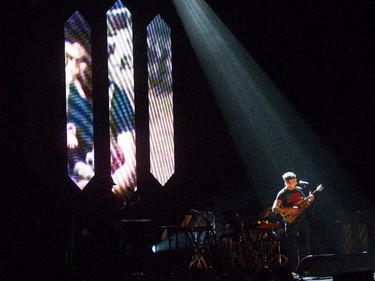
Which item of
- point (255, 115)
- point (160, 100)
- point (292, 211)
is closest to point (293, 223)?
point (292, 211)

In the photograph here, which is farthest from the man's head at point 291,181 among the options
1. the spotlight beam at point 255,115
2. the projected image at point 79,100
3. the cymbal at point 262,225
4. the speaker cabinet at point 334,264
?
the projected image at point 79,100

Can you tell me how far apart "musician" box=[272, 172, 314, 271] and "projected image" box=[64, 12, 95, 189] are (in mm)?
3219

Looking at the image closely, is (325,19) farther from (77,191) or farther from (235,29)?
(77,191)

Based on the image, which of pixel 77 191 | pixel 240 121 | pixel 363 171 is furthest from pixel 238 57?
pixel 77 191

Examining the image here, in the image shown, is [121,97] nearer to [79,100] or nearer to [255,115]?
[79,100]

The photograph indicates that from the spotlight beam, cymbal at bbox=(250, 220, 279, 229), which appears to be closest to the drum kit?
cymbal at bbox=(250, 220, 279, 229)

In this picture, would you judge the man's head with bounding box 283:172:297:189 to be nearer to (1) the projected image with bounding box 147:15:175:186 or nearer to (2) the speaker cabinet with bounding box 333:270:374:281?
(1) the projected image with bounding box 147:15:175:186

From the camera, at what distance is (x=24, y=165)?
349 inches

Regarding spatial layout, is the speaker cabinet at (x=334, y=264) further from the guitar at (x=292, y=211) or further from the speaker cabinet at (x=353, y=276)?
the speaker cabinet at (x=353, y=276)

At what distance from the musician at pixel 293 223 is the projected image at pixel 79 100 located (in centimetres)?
322

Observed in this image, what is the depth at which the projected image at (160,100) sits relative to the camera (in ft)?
35.0

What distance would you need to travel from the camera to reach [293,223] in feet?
28.4

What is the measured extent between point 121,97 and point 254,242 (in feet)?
12.4

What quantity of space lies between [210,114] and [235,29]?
1.72 m
